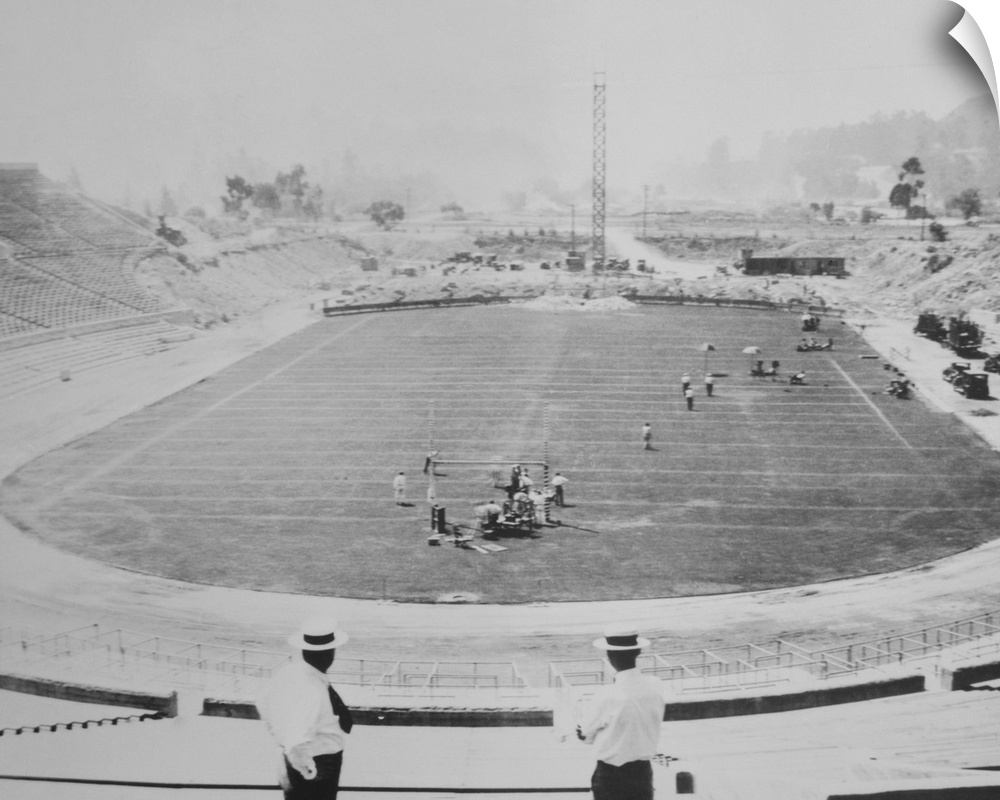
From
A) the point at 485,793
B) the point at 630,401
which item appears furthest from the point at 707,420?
the point at 485,793

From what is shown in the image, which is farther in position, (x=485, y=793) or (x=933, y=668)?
(x=933, y=668)

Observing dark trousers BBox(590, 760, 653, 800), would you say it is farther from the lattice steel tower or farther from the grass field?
the lattice steel tower

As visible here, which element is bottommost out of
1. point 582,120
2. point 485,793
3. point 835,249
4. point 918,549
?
point 485,793

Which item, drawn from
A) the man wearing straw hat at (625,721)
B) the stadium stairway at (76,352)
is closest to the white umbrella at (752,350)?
the stadium stairway at (76,352)

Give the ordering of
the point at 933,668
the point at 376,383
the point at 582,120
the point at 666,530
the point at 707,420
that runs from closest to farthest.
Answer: the point at 933,668
the point at 582,120
the point at 666,530
the point at 376,383
the point at 707,420

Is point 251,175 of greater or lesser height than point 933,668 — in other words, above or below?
above

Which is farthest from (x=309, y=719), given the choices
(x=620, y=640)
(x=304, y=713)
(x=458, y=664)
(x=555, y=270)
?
(x=555, y=270)

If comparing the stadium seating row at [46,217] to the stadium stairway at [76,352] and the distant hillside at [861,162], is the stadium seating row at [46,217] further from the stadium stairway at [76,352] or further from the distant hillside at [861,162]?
the distant hillside at [861,162]

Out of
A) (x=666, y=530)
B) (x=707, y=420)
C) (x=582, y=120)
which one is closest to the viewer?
(x=582, y=120)

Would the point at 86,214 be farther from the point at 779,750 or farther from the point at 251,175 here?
the point at 779,750
